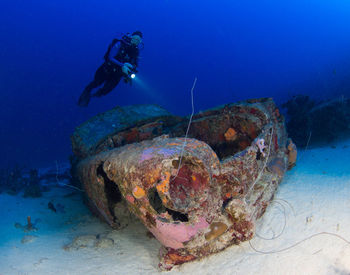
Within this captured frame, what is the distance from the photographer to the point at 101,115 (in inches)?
247

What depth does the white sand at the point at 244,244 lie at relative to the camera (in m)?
2.69

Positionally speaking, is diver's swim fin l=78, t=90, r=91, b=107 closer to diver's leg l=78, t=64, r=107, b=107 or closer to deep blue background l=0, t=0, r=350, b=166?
diver's leg l=78, t=64, r=107, b=107

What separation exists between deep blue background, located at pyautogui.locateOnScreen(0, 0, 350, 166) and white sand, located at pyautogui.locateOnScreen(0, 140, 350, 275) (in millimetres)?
55691

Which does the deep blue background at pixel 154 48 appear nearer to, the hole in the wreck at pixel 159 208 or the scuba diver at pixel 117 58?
the scuba diver at pixel 117 58

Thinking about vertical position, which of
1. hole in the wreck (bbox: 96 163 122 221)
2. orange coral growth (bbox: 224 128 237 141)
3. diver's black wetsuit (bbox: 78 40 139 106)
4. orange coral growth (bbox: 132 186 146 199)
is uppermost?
diver's black wetsuit (bbox: 78 40 139 106)

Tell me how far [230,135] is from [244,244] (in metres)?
3.07

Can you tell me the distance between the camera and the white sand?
2.69 metres

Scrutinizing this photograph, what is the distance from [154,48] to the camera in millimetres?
138000

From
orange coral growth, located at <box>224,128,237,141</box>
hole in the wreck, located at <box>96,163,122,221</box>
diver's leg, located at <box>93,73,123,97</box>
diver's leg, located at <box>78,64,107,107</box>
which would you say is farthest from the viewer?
diver's leg, located at <box>93,73,123,97</box>

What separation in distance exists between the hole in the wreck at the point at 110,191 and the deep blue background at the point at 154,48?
187 ft

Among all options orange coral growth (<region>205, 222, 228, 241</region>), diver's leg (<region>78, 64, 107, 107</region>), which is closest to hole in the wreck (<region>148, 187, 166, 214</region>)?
orange coral growth (<region>205, 222, 228, 241</region>)

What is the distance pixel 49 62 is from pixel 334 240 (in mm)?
131567

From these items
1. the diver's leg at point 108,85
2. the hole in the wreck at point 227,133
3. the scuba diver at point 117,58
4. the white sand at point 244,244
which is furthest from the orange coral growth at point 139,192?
the diver's leg at point 108,85

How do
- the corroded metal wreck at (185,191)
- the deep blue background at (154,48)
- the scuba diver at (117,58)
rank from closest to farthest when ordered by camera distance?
the corroded metal wreck at (185,191)
the scuba diver at (117,58)
the deep blue background at (154,48)
